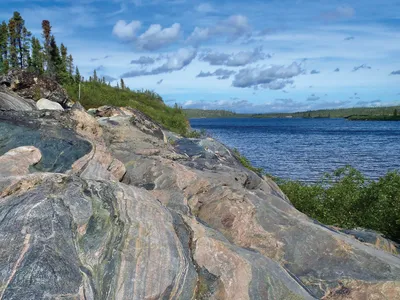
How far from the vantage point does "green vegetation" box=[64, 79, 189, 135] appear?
3729 centimetres

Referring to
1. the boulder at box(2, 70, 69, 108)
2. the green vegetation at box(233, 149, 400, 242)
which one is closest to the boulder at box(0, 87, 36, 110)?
the boulder at box(2, 70, 69, 108)

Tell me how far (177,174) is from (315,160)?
41.0 meters

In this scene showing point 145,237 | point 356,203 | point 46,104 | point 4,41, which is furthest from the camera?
point 4,41

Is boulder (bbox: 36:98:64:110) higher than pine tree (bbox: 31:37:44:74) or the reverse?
the reverse

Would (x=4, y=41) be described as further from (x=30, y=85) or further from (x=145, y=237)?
(x=145, y=237)

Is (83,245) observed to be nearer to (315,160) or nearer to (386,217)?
(386,217)

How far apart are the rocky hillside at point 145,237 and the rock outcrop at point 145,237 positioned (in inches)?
0.8

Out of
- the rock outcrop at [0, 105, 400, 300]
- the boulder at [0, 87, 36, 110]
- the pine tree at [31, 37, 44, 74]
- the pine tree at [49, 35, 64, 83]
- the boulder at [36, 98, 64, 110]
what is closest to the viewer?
the rock outcrop at [0, 105, 400, 300]

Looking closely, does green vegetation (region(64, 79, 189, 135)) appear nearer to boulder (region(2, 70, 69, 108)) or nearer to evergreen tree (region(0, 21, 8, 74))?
boulder (region(2, 70, 69, 108))

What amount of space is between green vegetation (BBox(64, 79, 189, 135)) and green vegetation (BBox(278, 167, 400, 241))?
50.5 feet

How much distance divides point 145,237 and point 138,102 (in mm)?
44636

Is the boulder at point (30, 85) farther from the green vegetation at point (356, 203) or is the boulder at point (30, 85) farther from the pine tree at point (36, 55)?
the pine tree at point (36, 55)

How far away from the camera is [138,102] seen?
51.4 metres

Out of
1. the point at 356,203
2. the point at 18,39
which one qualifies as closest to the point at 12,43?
the point at 18,39
